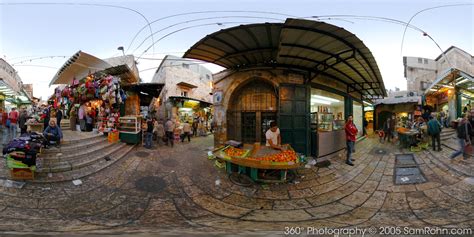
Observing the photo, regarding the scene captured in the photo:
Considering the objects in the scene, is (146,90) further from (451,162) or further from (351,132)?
(451,162)

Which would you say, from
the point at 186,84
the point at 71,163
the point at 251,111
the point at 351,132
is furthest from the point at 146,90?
the point at 351,132

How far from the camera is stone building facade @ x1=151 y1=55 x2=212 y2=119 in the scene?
1481cm

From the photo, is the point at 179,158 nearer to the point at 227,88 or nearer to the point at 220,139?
the point at 220,139

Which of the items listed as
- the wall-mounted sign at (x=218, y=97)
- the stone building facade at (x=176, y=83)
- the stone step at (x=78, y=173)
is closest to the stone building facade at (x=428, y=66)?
the wall-mounted sign at (x=218, y=97)

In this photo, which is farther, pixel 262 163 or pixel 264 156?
pixel 264 156

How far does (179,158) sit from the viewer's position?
24.8 ft

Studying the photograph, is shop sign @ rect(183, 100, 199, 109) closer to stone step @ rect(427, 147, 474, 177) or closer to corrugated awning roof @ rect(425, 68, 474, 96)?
stone step @ rect(427, 147, 474, 177)

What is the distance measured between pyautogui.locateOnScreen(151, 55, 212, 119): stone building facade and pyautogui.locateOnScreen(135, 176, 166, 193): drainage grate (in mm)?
8425

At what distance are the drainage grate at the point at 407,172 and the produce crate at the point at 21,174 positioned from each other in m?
8.90

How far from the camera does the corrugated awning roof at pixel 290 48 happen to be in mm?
4605

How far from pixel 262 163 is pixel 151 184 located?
2940 millimetres

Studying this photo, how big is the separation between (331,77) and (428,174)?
4811mm

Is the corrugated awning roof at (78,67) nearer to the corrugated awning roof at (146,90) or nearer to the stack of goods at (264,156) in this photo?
the corrugated awning roof at (146,90)

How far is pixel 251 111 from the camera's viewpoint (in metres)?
8.09
